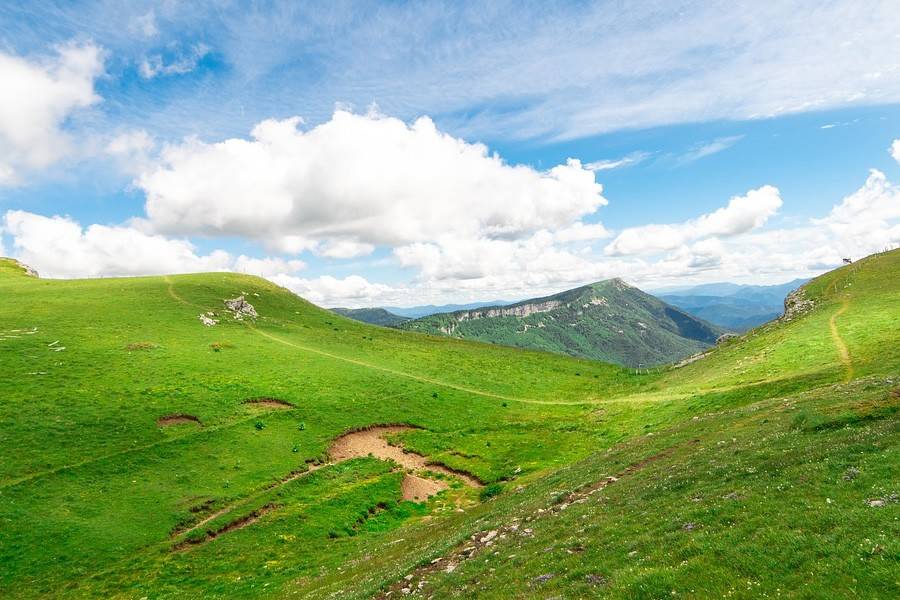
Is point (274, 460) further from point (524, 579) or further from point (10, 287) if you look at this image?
point (10, 287)

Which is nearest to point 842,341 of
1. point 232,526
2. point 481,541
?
point 481,541

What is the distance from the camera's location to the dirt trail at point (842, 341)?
44.6 metres

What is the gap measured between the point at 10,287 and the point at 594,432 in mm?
118981

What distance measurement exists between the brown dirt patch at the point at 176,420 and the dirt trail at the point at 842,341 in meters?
68.0

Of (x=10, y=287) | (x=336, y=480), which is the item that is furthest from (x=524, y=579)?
(x=10, y=287)

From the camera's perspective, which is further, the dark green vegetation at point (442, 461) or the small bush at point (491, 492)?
the small bush at point (491, 492)

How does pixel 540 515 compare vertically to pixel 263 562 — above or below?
above

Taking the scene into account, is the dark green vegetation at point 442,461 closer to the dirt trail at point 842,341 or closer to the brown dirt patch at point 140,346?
the dirt trail at point 842,341

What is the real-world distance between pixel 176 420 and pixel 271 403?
11.2 m

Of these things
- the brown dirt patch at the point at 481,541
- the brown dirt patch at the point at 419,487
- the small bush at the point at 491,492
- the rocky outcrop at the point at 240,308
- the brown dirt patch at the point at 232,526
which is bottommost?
the brown dirt patch at the point at 419,487

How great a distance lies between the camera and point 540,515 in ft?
79.2

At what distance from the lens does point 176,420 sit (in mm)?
49812

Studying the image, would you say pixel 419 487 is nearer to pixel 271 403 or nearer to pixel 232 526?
pixel 232 526

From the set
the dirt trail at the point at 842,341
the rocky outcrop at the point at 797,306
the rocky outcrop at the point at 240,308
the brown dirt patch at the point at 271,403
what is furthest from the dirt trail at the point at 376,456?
the rocky outcrop at the point at 797,306
